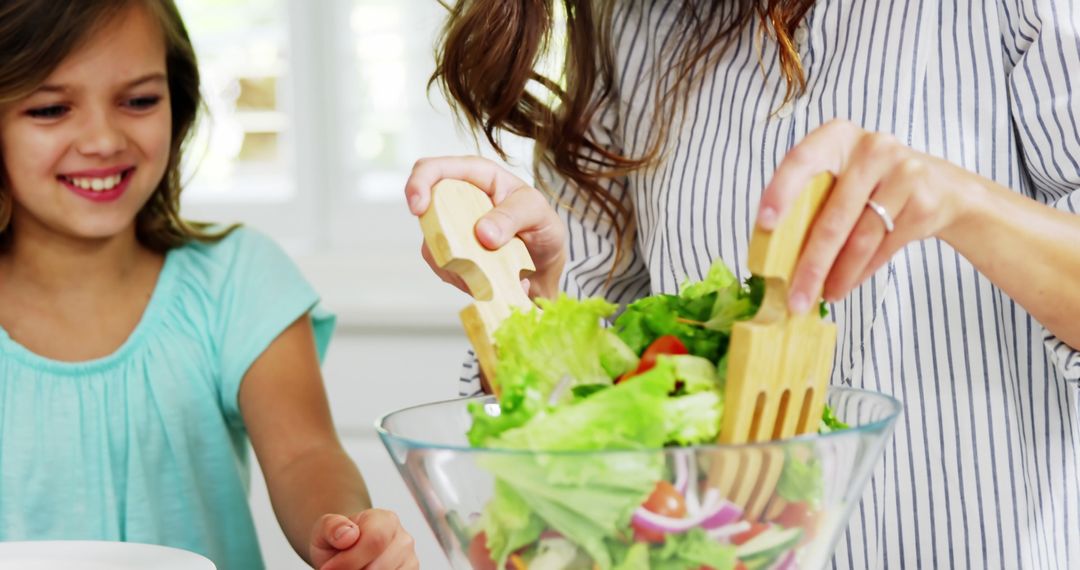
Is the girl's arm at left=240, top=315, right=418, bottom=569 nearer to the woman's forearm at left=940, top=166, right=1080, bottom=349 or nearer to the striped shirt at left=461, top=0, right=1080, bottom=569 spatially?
the striped shirt at left=461, top=0, right=1080, bottom=569

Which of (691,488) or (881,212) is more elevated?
(881,212)

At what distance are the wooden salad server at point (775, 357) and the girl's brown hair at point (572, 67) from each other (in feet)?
1.58

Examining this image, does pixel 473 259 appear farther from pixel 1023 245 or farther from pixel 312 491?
pixel 312 491

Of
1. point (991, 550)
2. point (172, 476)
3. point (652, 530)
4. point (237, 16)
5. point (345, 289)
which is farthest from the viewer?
point (237, 16)

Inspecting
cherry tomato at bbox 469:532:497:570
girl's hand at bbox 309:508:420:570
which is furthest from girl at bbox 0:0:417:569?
cherry tomato at bbox 469:532:497:570

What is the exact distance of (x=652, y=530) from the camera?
1.83 ft

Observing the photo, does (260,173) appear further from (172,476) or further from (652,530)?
(652,530)

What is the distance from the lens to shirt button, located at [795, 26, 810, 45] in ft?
3.56

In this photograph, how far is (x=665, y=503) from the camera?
1.83 ft

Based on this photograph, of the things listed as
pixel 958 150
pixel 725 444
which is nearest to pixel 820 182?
pixel 725 444

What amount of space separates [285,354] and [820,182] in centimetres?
110

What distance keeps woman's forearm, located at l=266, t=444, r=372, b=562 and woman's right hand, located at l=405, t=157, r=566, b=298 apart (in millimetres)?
500

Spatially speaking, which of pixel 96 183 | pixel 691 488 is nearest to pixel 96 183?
pixel 96 183

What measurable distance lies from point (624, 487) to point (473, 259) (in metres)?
0.25
